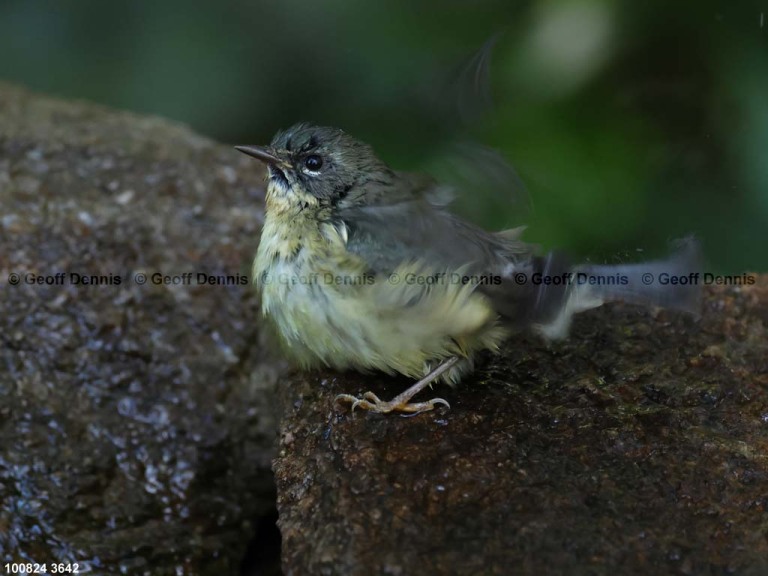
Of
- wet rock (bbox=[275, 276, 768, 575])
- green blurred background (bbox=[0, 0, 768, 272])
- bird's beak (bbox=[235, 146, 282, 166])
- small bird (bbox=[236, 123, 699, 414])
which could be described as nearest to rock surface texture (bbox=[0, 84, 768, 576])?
wet rock (bbox=[275, 276, 768, 575])

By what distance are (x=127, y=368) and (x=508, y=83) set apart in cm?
242

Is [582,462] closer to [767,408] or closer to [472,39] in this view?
[767,408]

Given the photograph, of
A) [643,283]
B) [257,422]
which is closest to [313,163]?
[257,422]

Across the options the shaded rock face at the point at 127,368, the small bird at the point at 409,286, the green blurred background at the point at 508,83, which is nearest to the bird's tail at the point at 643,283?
the small bird at the point at 409,286

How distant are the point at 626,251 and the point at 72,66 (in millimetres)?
3631

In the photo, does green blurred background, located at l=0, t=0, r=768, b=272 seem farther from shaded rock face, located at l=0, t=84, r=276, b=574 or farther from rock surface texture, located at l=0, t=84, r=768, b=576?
shaded rock face, located at l=0, t=84, r=276, b=574

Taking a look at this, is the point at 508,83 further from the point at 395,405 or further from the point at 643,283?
the point at 395,405

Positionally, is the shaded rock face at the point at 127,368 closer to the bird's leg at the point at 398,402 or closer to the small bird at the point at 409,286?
the small bird at the point at 409,286

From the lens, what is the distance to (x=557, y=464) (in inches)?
102

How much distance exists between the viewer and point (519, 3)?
186 inches

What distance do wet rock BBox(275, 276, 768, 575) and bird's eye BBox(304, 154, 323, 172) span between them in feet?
2.53

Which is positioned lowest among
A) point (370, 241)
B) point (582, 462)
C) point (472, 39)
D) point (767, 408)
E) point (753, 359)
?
point (582, 462)

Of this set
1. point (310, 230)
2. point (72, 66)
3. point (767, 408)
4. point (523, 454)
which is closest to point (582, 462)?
point (523, 454)

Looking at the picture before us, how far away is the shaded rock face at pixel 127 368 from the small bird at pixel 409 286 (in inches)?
25.4
